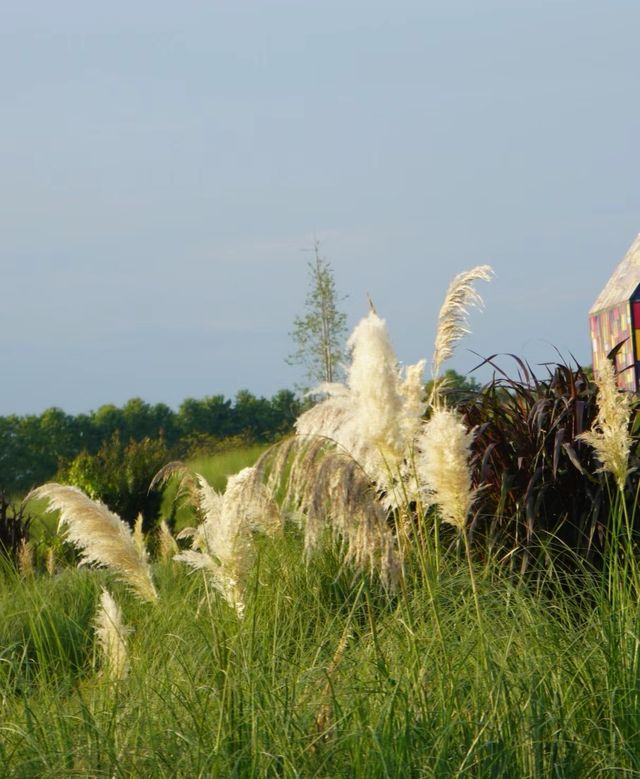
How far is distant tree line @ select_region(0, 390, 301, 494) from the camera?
28.5 metres

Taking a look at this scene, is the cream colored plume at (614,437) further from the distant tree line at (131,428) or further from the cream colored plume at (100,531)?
the distant tree line at (131,428)

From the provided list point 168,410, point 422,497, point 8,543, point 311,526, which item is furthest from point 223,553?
point 168,410

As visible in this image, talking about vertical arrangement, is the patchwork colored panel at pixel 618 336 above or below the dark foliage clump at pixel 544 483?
above

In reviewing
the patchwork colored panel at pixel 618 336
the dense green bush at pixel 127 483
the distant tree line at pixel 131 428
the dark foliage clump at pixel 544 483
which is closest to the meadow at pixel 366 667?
the dark foliage clump at pixel 544 483

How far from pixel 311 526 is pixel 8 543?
9248mm

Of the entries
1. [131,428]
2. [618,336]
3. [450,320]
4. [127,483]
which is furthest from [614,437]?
[131,428]

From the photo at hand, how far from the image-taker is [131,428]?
3038 cm

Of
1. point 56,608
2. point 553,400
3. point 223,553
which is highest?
point 553,400

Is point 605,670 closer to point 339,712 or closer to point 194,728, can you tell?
point 339,712

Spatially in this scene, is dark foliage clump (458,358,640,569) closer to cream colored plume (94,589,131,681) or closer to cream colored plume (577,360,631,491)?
cream colored plume (577,360,631,491)

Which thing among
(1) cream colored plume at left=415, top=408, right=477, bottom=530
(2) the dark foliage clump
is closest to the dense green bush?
(2) the dark foliage clump

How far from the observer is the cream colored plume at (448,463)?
3.55 meters

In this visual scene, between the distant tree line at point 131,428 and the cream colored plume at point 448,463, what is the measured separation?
23.9 metres

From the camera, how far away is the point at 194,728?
3635 mm
